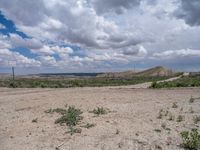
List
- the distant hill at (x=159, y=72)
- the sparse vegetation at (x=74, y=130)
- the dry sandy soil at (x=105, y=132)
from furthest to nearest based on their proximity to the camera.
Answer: the distant hill at (x=159, y=72), the sparse vegetation at (x=74, y=130), the dry sandy soil at (x=105, y=132)

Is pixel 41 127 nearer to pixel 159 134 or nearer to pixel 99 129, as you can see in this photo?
pixel 99 129

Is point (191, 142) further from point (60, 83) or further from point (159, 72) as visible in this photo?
point (159, 72)

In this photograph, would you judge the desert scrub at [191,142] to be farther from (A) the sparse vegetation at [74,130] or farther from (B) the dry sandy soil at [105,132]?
(A) the sparse vegetation at [74,130]

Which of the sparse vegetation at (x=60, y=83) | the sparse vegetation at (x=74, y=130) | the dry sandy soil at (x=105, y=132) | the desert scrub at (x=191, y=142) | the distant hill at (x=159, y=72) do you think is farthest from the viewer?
the distant hill at (x=159, y=72)

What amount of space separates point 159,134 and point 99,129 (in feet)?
6.70

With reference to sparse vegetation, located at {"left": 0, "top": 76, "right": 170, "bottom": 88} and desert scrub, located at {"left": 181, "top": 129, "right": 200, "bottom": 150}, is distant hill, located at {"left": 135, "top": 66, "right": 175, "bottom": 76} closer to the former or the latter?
sparse vegetation, located at {"left": 0, "top": 76, "right": 170, "bottom": 88}

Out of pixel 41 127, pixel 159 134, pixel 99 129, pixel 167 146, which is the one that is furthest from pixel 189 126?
pixel 41 127

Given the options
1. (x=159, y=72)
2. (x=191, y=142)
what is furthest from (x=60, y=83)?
(x=159, y=72)

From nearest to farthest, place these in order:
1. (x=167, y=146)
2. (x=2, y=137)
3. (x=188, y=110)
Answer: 1. (x=167, y=146)
2. (x=2, y=137)
3. (x=188, y=110)

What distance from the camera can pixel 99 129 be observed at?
355 inches

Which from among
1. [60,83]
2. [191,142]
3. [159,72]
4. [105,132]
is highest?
[159,72]

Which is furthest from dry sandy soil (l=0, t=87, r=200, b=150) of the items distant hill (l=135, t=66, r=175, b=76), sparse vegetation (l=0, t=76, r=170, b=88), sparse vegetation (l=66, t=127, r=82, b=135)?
distant hill (l=135, t=66, r=175, b=76)

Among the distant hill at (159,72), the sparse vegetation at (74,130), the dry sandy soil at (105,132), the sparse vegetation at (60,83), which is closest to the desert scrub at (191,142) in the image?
the dry sandy soil at (105,132)

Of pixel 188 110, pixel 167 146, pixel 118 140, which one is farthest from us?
pixel 188 110
